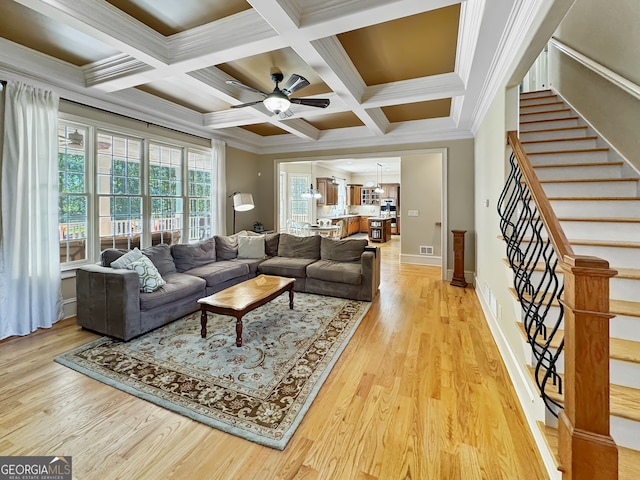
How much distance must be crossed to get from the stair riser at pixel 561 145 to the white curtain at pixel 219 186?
4.97 metres

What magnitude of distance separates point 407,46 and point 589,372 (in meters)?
2.95

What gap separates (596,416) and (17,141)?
5087mm

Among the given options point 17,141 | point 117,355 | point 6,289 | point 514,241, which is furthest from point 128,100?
point 514,241

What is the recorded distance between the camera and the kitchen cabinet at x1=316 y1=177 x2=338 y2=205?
34.9 feet

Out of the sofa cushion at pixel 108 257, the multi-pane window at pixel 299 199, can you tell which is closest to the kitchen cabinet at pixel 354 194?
the multi-pane window at pixel 299 199

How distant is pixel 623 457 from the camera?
55.3 inches

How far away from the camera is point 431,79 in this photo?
3.51m

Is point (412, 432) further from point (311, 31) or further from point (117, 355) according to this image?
point (311, 31)

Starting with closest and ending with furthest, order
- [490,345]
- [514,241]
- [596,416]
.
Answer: [596,416], [514,241], [490,345]

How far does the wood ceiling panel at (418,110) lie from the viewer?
442 centimetres

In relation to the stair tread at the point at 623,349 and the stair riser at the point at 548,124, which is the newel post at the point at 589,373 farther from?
the stair riser at the point at 548,124

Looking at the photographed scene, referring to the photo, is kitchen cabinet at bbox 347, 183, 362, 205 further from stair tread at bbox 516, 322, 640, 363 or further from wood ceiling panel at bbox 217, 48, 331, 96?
stair tread at bbox 516, 322, 640, 363

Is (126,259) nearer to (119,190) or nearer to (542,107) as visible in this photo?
(119,190)

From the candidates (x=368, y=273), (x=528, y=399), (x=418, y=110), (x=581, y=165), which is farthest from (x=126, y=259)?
(x=581, y=165)
